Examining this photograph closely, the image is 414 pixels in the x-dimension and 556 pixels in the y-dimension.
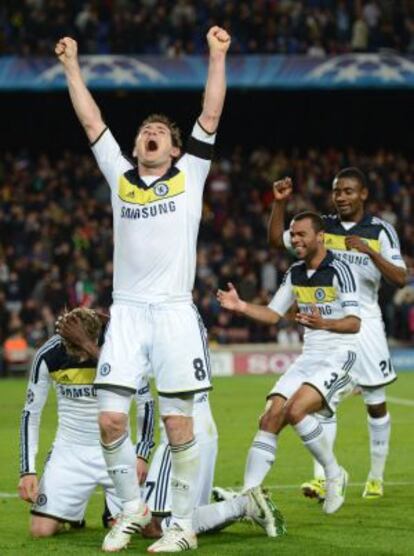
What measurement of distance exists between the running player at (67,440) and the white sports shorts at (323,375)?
48.0 inches

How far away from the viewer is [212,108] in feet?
24.5

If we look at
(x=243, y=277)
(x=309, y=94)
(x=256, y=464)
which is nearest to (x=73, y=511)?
(x=256, y=464)

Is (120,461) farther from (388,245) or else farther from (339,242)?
(388,245)

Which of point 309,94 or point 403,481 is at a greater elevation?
point 309,94

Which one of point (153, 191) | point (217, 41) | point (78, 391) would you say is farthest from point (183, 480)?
point (217, 41)

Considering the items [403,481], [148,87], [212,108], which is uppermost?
[148,87]

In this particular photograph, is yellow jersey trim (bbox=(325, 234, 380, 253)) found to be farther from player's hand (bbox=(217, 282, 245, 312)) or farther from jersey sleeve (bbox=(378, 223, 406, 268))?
player's hand (bbox=(217, 282, 245, 312))

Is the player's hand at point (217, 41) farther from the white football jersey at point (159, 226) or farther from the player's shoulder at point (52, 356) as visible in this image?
the player's shoulder at point (52, 356)

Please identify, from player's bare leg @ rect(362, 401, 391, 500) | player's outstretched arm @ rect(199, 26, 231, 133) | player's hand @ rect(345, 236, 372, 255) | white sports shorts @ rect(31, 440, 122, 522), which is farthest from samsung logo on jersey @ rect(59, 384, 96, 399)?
player's bare leg @ rect(362, 401, 391, 500)

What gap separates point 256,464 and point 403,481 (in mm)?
2547

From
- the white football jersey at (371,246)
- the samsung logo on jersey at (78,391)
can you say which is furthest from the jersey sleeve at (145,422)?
the white football jersey at (371,246)

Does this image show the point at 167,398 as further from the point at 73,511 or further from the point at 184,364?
the point at 73,511

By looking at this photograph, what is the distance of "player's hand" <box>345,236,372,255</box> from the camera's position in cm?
965

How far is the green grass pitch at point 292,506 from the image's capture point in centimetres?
757
